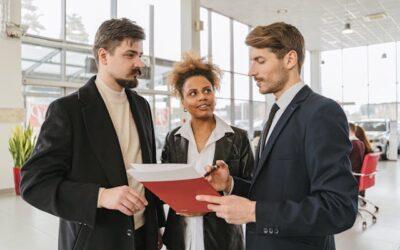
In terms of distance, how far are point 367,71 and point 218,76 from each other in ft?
46.5

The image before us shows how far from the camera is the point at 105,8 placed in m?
7.96

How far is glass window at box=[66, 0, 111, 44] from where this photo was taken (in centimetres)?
730

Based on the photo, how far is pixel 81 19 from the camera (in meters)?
7.43

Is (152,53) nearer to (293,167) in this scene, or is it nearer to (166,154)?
(166,154)

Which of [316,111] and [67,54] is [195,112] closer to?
[316,111]

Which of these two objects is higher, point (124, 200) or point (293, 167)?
point (293, 167)

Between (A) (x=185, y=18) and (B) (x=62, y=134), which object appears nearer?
(B) (x=62, y=134)

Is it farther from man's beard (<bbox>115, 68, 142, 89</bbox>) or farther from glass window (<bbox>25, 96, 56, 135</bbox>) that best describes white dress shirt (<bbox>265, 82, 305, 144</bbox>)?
glass window (<bbox>25, 96, 56, 135</bbox>)

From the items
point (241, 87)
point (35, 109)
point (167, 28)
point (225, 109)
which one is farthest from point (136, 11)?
point (241, 87)

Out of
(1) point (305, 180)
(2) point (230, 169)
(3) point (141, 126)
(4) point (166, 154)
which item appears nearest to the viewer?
(1) point (305, 180)

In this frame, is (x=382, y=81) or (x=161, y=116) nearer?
(x=161, y=116)

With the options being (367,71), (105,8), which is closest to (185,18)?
(105,8)

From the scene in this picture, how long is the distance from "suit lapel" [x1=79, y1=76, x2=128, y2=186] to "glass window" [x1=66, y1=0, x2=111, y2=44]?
20.4ft

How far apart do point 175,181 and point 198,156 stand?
2.76 ft
